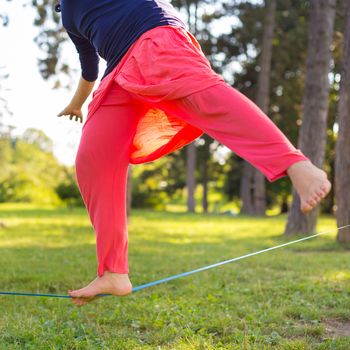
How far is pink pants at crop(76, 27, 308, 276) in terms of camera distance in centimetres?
226

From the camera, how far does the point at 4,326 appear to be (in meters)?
3.55

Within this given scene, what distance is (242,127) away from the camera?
2.26m

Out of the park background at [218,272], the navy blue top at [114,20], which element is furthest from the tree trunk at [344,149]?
the navy blue top at [114,20]

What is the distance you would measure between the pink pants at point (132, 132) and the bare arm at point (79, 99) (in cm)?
59

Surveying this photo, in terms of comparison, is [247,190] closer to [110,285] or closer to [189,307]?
[189,307]

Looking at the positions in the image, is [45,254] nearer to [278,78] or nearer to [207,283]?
[207,283]

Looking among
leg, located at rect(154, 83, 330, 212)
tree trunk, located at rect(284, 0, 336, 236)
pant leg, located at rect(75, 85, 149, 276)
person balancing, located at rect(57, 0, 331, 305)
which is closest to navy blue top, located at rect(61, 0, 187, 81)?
person balancing, located at rect(57, 0, 331, 305)

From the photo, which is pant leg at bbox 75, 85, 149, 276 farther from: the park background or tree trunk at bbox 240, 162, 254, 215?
tree trunk at bbox 240, 162, 254, 215

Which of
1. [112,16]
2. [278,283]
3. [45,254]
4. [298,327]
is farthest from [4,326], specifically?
[45,254]

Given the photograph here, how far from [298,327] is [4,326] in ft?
5.99

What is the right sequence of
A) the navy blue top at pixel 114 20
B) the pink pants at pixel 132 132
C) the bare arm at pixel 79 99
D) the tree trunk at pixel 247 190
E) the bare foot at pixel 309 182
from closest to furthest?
the bare foot at pixel 309 182, the pink pants at pixel 132 132, the navy blue top at pixel 114 20, the bare arm at pixel 79 99, the tree trunk at pixel 247 190

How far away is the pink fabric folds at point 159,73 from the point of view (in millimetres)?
2379

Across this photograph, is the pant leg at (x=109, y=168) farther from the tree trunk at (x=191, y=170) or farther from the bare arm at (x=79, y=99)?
the tree trunk at (x=191, y=170)

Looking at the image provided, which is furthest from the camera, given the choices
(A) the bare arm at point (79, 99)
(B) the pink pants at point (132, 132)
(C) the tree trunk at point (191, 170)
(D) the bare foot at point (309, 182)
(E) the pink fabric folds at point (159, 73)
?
(C) the tree trunk at point (191, 170)
